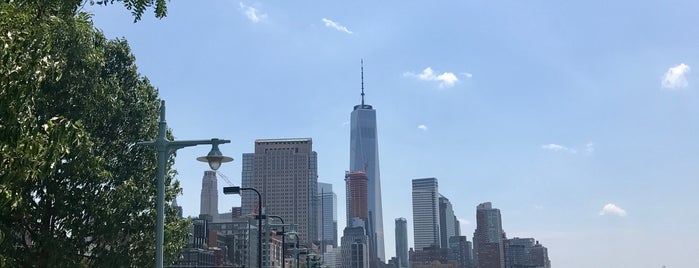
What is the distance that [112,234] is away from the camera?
19969 mm

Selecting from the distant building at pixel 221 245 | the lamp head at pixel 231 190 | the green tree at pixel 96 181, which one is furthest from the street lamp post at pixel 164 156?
the distant building at pixel 221 245

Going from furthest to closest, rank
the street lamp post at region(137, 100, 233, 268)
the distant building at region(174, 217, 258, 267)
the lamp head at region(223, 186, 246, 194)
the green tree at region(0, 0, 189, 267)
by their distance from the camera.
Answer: the distant building at region(174, 217, 258, 267), the lamp head at region(223, 186, 246, 194), the green tree at region(0, 0, 189, 267), the street lamp post at region(137, 100, 233, 268)

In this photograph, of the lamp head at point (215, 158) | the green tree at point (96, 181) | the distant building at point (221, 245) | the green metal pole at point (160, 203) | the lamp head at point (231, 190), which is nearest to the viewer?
the green metal pole at point (160, 203)

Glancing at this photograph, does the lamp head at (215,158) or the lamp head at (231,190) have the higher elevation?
the lamp head at (231,190)

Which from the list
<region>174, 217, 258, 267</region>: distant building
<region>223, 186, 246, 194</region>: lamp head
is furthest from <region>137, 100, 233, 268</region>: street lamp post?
<region>174, 217, 258, 267</region>: distant building

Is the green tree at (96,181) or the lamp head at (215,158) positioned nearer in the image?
the lamp head at (215,158)

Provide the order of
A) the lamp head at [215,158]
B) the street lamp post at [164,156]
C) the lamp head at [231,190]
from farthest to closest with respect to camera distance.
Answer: the lamp head at [231,190]
the lamp head at [215,158]
the street lamp post at [164,156]

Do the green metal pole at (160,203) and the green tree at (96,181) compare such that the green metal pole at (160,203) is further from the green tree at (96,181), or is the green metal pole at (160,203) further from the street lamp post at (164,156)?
the green tree at (96,181)

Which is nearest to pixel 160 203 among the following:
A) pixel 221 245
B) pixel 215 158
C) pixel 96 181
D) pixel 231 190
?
pixel 215 158

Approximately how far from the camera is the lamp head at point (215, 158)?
14.3 metres

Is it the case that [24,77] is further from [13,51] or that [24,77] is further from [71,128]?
[71,128]

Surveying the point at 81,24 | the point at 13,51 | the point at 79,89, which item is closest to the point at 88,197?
the point at 79,89

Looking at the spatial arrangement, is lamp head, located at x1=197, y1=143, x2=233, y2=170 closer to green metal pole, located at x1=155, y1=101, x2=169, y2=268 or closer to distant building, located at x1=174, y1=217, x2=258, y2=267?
green metal pole, located at x1=155, y1=101, x2=169, y2=268

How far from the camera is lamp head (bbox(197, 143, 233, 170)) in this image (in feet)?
47.0
